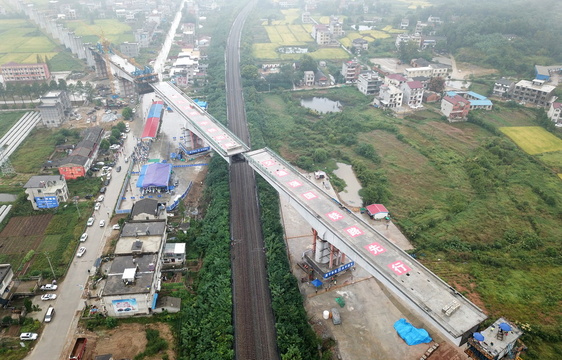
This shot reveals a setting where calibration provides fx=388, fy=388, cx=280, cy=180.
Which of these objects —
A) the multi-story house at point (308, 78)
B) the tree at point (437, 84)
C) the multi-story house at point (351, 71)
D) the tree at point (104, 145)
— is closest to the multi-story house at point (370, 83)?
the multi-story house at point (351, 71)

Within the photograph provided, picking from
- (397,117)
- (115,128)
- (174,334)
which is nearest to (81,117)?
(115,128)

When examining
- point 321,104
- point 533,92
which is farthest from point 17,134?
point 533,92

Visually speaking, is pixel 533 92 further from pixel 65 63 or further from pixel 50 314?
pixel 65 63

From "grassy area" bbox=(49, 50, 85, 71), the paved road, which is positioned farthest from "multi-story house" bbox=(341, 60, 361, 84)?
"grassy area" bbox=(49, 50, 85, 71)

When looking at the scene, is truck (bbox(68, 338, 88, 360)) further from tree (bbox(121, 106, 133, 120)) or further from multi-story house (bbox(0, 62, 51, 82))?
multi-story house (bbox(0, 62, 51, 82))

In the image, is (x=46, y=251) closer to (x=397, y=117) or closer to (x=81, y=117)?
(x=81, y=117)
